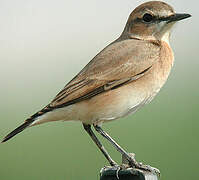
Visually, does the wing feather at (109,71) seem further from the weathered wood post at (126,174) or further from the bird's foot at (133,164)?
the weathered wood post at (126,174)

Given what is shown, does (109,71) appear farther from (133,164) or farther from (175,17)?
(133,164)

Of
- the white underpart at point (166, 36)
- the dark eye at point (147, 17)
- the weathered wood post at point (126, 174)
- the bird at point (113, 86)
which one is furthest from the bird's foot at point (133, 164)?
the dark eye at point (147, 17)

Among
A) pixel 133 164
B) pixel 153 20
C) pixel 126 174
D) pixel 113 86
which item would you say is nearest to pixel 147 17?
pixel 153 20

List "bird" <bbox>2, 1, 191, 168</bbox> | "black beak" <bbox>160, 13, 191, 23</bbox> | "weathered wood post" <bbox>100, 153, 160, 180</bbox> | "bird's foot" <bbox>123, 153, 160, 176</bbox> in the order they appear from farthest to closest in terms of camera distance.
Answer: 1. "black beak" <bbox>160, 13, 191, 23</bbox>
2. "bird" <bbox>2, 1, 191, 168</bbox>
3. "bird's foot" <bbox>123, 153, 160, 176</bbox>
4. "weathered wood post" <bbox>100, 153, 160, 180</bbox>

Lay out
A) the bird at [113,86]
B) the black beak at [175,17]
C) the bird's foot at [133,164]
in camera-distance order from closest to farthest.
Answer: the bird's foot at [133,164] < the bird at [113,86] < the black beak at [175,17]

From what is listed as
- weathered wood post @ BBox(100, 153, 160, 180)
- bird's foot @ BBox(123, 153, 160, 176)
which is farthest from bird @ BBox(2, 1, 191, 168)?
weathered wood post @ BBox(100, 153, 160, 180)

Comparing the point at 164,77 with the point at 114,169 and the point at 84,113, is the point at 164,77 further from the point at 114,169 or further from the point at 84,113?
the point at 114,169

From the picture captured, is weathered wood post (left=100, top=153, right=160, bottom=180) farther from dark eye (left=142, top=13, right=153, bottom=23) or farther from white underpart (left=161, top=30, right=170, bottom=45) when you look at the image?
dark eye (left=142, top=13, right=153, bottom=23)

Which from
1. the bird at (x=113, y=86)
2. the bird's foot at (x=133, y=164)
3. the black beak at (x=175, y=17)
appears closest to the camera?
the bird's foot at (x=133, y=164)

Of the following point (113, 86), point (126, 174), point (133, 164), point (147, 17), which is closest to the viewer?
point (126, 174)
